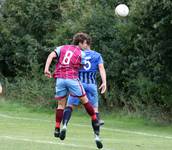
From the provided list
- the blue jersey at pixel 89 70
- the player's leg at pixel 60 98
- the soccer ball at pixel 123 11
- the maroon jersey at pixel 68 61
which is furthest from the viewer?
the soccer ball at pixel 123 11

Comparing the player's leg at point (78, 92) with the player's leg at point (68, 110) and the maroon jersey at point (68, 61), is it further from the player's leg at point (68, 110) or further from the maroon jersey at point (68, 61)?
the player's leg at point (68, 110)

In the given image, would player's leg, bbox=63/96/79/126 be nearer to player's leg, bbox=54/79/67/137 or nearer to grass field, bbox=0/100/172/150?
player's leg, bbox=54/79/67/137

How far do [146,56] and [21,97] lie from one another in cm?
840

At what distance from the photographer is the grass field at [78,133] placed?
1277 centimetres

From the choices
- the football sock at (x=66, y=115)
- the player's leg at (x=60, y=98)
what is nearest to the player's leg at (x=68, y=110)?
the football sock at (x=66, y=115)

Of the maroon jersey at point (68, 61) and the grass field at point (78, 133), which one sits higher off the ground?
the maroon jersey at point (68, 61)

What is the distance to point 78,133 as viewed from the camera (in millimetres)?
16828

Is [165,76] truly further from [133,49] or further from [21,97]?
[21,97]

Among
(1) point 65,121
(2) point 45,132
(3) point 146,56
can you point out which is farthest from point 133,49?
(1) point 65,121

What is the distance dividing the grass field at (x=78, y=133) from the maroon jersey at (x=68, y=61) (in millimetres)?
1322

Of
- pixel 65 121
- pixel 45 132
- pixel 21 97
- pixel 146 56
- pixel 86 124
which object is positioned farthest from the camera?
pixel 21 97

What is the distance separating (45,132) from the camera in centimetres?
1672

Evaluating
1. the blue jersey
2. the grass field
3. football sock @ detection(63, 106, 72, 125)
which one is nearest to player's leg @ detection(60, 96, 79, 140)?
football sock @ detection(63, 106, 72, 125)

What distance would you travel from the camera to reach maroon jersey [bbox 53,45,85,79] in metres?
12.6
